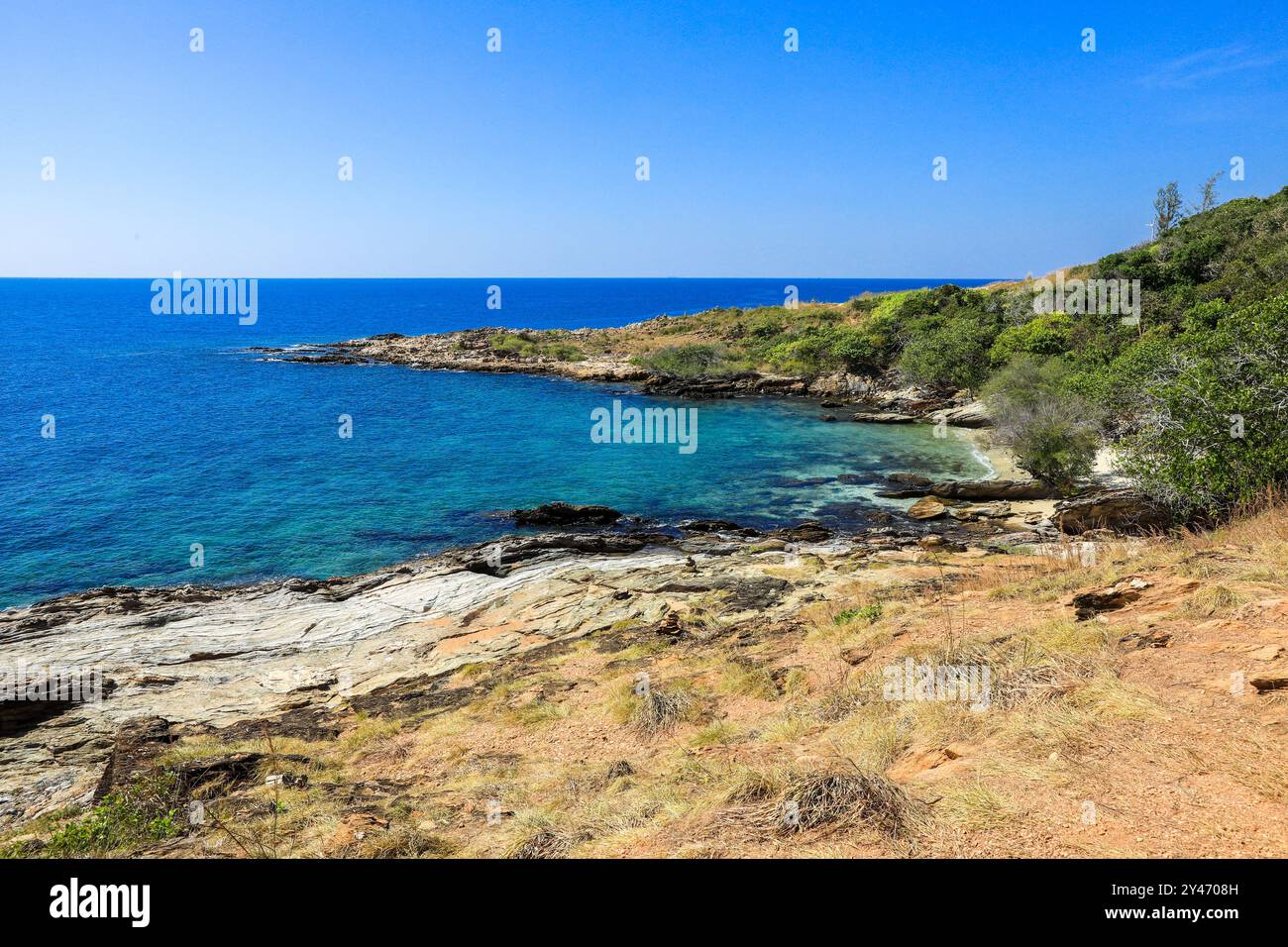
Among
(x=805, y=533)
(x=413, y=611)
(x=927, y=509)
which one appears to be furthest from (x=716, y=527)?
(x=413, y=611)

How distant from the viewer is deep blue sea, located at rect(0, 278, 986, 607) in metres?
27.4

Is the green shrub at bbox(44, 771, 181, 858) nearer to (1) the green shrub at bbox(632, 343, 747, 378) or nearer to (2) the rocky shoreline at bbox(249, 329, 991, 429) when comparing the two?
(2) the rocky shoreline at bbox(249, 329, 991, 429)

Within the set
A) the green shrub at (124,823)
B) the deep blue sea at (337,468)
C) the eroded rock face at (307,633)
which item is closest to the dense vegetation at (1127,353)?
the deep blue sea at (337,468)

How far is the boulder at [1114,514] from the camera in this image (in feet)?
68.0

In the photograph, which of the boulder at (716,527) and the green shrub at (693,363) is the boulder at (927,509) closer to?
the boulder at (716,527)

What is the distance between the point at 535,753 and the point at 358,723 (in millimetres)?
4555

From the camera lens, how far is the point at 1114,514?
76.0 feet

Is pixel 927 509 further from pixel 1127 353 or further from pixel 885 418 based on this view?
pixel 885 418

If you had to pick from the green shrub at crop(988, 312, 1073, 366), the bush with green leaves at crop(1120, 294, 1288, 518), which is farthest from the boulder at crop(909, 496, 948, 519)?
the green shrub at crop(988, 312, 1073, 366)

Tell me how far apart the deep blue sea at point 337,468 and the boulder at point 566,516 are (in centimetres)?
139

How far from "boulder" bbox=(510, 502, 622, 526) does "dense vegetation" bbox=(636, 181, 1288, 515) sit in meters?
19.7

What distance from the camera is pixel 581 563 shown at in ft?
78.9
